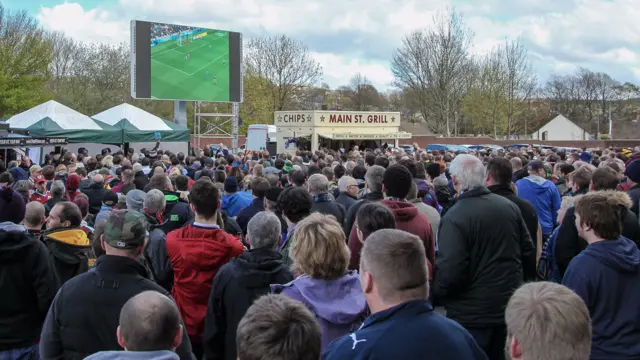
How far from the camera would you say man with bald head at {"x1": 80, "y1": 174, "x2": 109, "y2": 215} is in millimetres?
8902

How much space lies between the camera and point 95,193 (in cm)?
898

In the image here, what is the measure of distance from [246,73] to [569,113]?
2071 inches

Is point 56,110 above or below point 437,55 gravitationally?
below

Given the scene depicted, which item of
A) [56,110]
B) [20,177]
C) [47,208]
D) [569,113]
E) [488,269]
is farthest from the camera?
[569,113]

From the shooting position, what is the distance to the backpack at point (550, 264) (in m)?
5.27

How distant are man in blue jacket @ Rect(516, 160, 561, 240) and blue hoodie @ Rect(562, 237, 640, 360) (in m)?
4.37

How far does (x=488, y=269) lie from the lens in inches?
168

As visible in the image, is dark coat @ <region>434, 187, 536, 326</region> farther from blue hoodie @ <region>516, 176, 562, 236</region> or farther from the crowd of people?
blue hoodie @ <region>516, 176, 562, 236</region>

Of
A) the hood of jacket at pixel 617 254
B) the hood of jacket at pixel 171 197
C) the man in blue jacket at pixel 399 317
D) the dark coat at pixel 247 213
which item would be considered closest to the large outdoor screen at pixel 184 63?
the hood of jacket at pixel 171 197

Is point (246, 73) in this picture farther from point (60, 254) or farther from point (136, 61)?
point (60, 254)

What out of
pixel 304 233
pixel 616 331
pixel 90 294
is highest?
pixel 304 233

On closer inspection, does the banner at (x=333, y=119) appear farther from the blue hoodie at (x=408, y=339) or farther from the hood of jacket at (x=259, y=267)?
the blue hoodie at (x=408, y=339)

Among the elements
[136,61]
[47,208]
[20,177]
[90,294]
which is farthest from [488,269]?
[136,61]

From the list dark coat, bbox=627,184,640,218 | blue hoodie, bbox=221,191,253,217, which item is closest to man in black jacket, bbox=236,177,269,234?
blue hoodie, bbox=221,191,253,217
